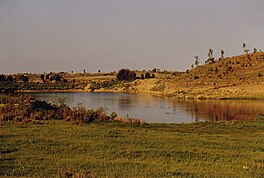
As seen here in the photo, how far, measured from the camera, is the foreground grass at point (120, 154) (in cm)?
1154

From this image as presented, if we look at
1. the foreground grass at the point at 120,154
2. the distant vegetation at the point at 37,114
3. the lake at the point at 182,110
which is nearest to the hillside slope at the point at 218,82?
the lake at the point at 182,110

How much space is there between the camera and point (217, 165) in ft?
41.7

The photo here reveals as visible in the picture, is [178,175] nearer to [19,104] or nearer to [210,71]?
[19,104]

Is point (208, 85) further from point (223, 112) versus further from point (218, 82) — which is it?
point (223, 112)

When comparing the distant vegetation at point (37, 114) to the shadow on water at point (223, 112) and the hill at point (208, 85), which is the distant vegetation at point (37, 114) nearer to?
the shadow on water at point (223, 112)

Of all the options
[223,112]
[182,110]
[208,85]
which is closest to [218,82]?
[208,85]

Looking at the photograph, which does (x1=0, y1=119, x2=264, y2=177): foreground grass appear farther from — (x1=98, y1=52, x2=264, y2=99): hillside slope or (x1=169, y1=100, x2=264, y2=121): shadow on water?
(x1=98, y1=52, x2=264, y2=99): hillside slope

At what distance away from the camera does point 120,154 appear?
14086 millimetres

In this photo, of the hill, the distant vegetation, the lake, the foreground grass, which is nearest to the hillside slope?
the hill

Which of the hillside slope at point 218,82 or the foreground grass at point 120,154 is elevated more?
the hillside slope at point 218,82

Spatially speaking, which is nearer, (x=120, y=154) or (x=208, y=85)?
(x=120, y=154)

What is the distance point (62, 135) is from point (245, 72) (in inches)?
3005

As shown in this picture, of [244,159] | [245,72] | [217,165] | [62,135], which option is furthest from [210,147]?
[245,72]

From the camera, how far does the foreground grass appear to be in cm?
1154
